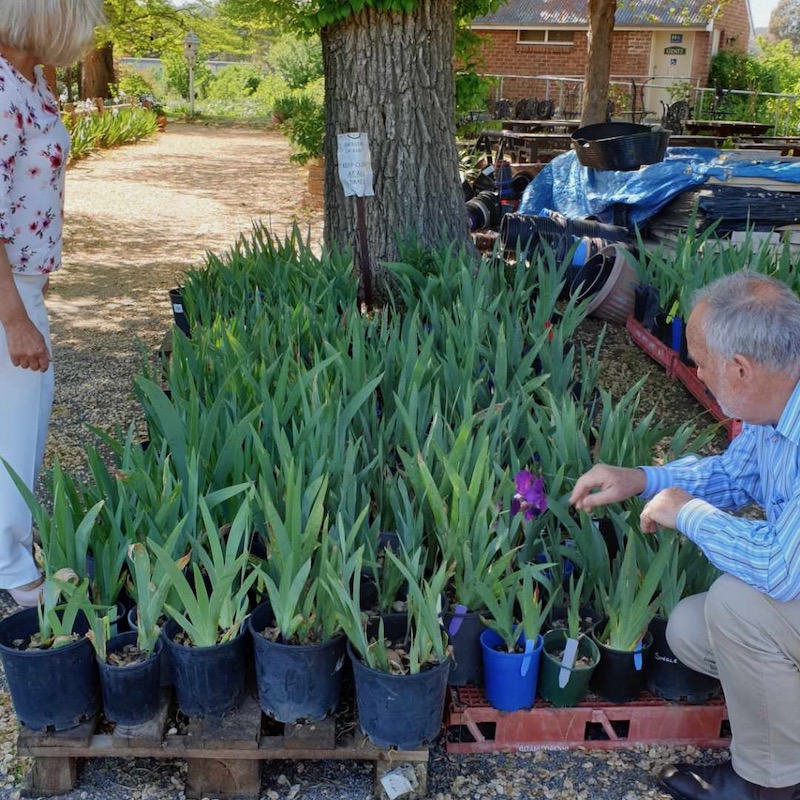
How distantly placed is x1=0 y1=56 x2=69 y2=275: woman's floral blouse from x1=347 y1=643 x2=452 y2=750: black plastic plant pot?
3.43 feet

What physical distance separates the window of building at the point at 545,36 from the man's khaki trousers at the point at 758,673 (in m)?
Answer: 22.0

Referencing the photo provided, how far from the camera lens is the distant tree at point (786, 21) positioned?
2051 inches

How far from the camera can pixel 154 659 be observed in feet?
4.91

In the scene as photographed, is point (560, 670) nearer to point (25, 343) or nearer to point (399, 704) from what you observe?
point (399, 704)

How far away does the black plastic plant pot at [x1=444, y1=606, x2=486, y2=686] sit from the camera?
1.59 metres

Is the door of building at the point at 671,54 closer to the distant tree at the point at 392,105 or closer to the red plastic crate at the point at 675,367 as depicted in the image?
the distant tree at the point at 392,105

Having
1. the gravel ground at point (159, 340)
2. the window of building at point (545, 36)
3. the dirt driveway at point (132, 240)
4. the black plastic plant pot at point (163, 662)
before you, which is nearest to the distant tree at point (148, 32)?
the dirt driveway at point (132, 240)

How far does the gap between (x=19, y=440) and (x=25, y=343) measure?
0.26 meters

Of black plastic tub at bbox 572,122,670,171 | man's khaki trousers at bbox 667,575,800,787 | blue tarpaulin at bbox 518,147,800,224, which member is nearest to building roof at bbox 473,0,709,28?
blue tarpaulin at bbox 518,147,800,224

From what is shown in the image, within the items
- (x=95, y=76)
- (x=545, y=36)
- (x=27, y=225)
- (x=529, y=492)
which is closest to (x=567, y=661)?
(x=529, y=492)

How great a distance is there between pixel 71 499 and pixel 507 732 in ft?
2.97

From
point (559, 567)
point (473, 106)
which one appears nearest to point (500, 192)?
point (473, 106)

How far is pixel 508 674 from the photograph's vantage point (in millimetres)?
1545

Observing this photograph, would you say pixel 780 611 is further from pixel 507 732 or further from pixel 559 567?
pixel 507 732
